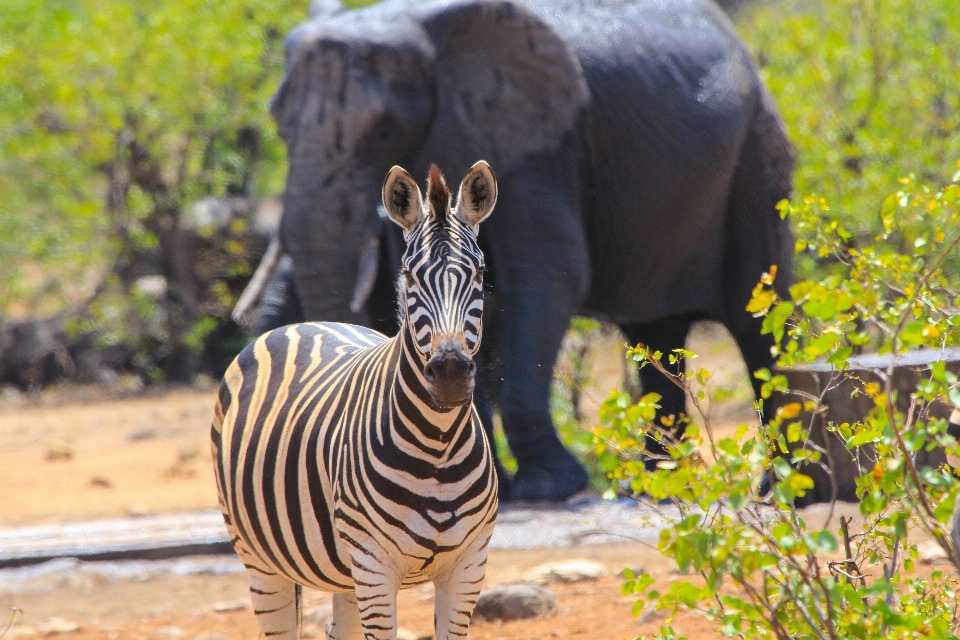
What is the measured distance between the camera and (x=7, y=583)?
6242 mm

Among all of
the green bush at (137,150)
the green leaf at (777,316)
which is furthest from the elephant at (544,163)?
the green bush at (137,150)

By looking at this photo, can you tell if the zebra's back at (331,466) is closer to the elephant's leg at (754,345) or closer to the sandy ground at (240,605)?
the sandy ground at (240,605)

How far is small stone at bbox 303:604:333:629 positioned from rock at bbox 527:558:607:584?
0.91 m

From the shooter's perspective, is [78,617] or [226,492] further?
[78,617]

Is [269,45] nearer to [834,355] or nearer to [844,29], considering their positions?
[844,29]

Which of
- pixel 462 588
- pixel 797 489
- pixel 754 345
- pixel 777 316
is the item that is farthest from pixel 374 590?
pixel 754 345

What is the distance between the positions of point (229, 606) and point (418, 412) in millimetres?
2718

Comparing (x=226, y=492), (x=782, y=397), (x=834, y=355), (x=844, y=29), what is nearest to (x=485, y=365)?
(x=782, y=397)

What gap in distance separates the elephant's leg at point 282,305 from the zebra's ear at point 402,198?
4231mm

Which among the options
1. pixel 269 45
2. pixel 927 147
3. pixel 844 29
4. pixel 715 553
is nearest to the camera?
pixel 715 553

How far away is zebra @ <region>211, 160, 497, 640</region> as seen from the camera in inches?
127

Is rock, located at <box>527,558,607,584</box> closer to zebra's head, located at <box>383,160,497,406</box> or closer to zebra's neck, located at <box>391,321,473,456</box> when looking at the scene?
zebra's neck, located at <box>391,321,473,456</box>

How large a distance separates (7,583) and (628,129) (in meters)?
3.96

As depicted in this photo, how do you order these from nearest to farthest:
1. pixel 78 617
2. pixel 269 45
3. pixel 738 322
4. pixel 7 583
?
pixel 78 617 < pixel 7 583 < pixel 738 322 < pixel 269 45
